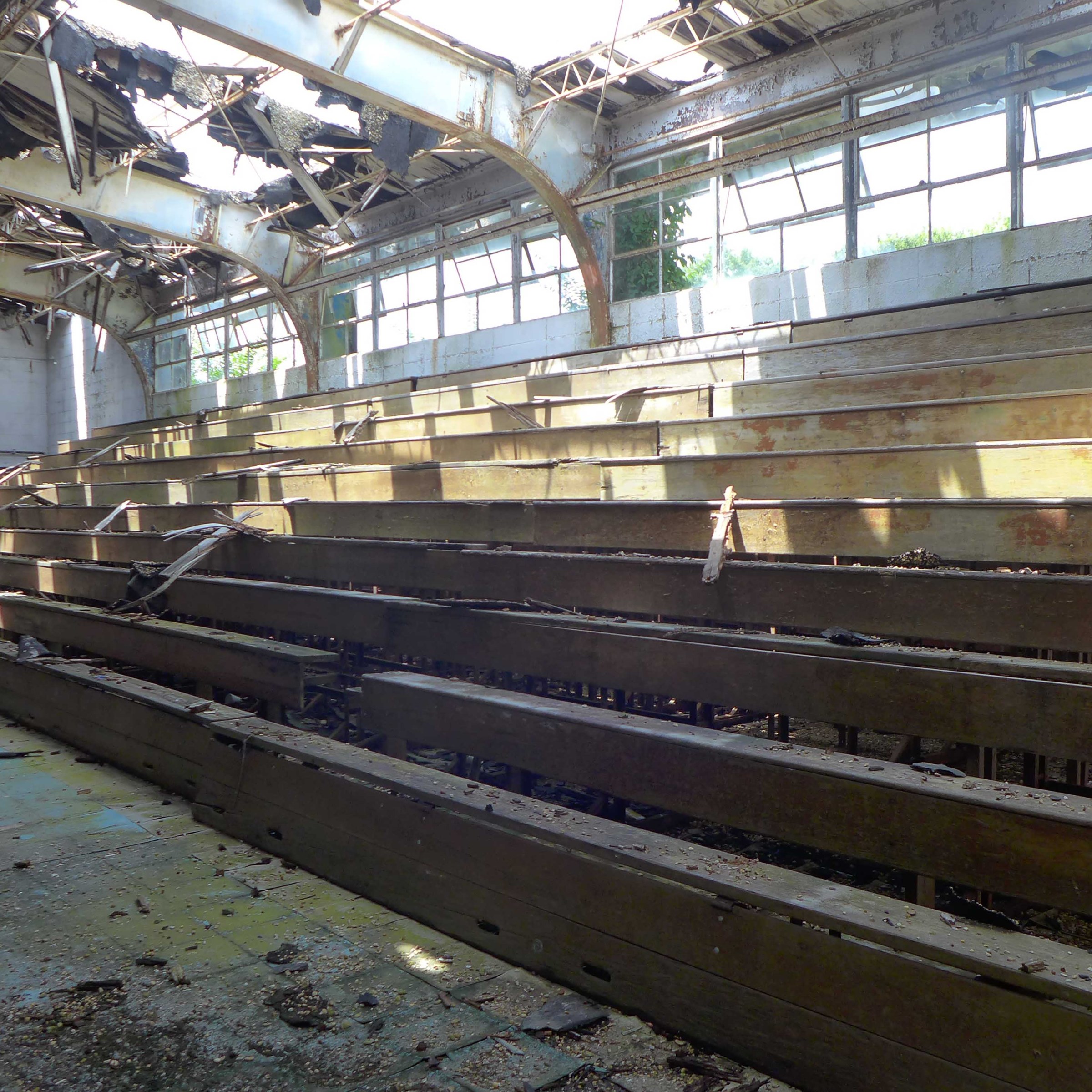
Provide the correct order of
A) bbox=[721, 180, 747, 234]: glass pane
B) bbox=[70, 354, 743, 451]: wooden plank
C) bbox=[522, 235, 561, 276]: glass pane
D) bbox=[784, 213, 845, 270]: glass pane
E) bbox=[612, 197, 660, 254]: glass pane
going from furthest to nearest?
bbox=[522, 235, 561, 276]: glass pane → bbox=[612, 197, 660, 254]: glass pane → bbox=[721, 180, 747, 234]: glass pane → bbox=[784, 213, 845, 270]: glass pane → bbox=[70, 354, 743, 451]: wooden plank

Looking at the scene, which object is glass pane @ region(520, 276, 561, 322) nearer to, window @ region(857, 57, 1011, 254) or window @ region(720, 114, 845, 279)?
window @ region(720, 114, 845, 279)

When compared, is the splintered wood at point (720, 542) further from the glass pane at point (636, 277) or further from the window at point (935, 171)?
the glass pane at point (636, 277)

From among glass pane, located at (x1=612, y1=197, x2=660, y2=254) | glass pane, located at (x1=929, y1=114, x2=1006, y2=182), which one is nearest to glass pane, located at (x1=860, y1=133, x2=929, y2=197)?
glass pane, located at (x1=929, y1=114, x2=1006, y2=182)

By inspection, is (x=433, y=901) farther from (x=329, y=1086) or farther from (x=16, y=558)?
(x=16, y=558)

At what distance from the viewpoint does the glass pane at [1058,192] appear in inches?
383

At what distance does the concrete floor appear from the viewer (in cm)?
212

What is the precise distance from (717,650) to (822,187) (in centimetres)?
1034

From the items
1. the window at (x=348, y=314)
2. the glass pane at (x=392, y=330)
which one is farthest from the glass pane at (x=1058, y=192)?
the window at (x=348, y=314)

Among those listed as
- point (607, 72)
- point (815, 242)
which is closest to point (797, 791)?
point (607, 72)

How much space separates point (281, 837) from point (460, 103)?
10.8 meters

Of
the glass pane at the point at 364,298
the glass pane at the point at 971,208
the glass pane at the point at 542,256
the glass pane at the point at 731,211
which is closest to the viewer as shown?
the glass pane at the point at 971,208

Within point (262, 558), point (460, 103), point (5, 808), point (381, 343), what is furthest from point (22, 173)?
point (5, 808)

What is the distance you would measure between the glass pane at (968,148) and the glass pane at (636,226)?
3.97 metres

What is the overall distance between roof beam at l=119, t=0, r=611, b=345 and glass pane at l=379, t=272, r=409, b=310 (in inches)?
208
